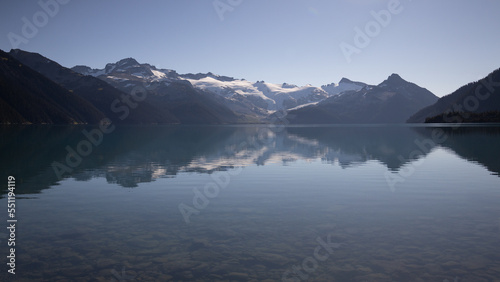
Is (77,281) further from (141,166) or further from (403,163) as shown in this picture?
(403,163)

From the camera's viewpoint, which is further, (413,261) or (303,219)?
(303,219)

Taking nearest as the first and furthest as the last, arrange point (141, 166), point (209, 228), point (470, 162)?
point (209, 228) < point (141, 166) < point (470, 162)

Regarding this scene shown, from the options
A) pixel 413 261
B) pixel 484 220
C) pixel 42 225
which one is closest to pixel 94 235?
pixel 42 225

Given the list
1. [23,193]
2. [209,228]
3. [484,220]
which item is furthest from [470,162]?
[23,193]

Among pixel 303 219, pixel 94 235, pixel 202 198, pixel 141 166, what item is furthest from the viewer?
pixel 141 166

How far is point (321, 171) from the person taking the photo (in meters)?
48.3

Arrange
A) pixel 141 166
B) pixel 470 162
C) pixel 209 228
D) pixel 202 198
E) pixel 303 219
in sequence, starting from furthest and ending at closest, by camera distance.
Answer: pixel 470 162 → pixel 141 166 → pixel 202 198 → pixel 303 219 → pixel 209 228

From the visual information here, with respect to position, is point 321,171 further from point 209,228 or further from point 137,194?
point 209,228

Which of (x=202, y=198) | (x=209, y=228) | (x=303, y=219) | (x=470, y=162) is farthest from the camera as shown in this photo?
(x=470, y=162)

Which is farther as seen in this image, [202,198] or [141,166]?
[141,166]

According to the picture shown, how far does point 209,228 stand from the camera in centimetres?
2114

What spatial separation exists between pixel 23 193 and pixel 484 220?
37.6 meters

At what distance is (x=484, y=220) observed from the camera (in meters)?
22.4

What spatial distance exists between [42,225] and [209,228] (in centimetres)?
1057
